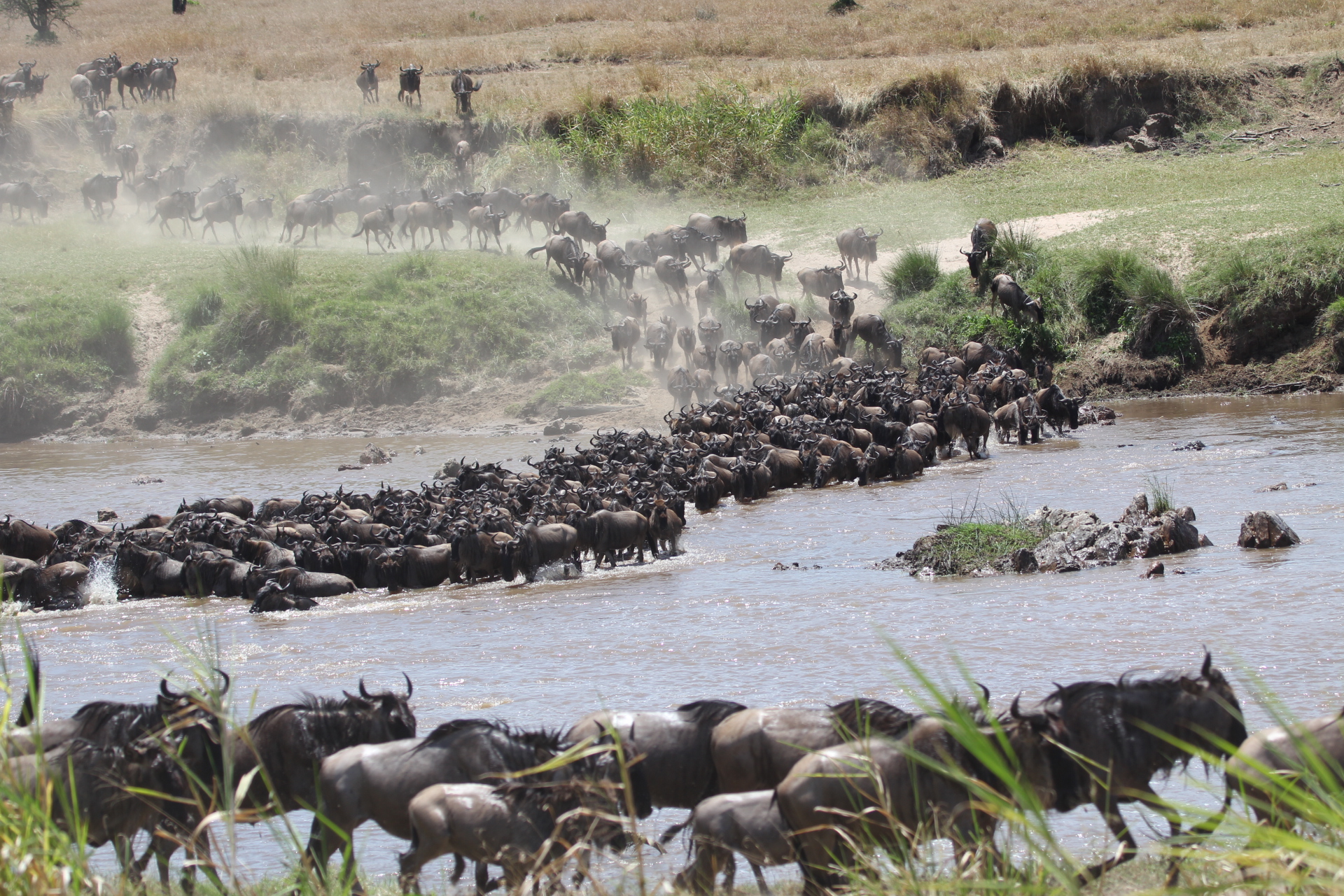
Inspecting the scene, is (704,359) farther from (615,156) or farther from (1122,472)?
(615,156)

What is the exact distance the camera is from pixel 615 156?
37.6 metres

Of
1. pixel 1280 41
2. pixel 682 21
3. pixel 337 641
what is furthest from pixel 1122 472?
pixel 682 21

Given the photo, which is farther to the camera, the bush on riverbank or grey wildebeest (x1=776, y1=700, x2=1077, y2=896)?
the bush on riverbank

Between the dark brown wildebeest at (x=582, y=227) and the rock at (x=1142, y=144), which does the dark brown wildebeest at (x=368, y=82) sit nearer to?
the dark brown wildebeest at (x=582, y=227)

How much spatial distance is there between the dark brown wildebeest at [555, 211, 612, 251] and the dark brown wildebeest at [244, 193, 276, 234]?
9792 millimetres

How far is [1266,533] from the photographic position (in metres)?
11.1

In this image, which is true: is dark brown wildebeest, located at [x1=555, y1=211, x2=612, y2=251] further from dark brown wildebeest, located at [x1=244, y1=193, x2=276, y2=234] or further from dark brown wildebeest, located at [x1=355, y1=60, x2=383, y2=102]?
dark brown wildebeest, located at [x1=355, y1=60, x2=383, y2=102]

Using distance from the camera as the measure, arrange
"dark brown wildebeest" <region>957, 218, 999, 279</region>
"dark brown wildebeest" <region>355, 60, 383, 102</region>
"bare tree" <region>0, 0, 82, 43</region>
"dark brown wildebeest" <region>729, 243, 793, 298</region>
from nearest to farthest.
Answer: "dark brown wildebeest" <region>957, 218, 999, 279</region>
"dark brown wildebeest" <region>729, 243, 793, 298</region>
"dark brown wildebeest" <region>355, 60, 383, 102</region>
"bare tree" <region>0, 0, 82, 43</region>

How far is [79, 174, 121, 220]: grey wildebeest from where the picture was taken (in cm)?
3700

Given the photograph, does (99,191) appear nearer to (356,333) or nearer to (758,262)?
(356,333)

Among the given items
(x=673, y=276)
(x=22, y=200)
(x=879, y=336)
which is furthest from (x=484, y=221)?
(x=22, y=200)

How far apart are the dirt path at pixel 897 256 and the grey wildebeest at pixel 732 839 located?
71.3ft

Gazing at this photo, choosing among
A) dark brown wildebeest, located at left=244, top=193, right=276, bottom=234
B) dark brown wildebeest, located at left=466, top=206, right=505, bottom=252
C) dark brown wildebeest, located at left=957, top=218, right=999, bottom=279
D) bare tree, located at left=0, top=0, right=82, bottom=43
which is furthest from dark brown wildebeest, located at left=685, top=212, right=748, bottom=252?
bare tree, located at left=0, top=0, right=82, bottom=43

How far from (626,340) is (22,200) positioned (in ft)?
69.3
